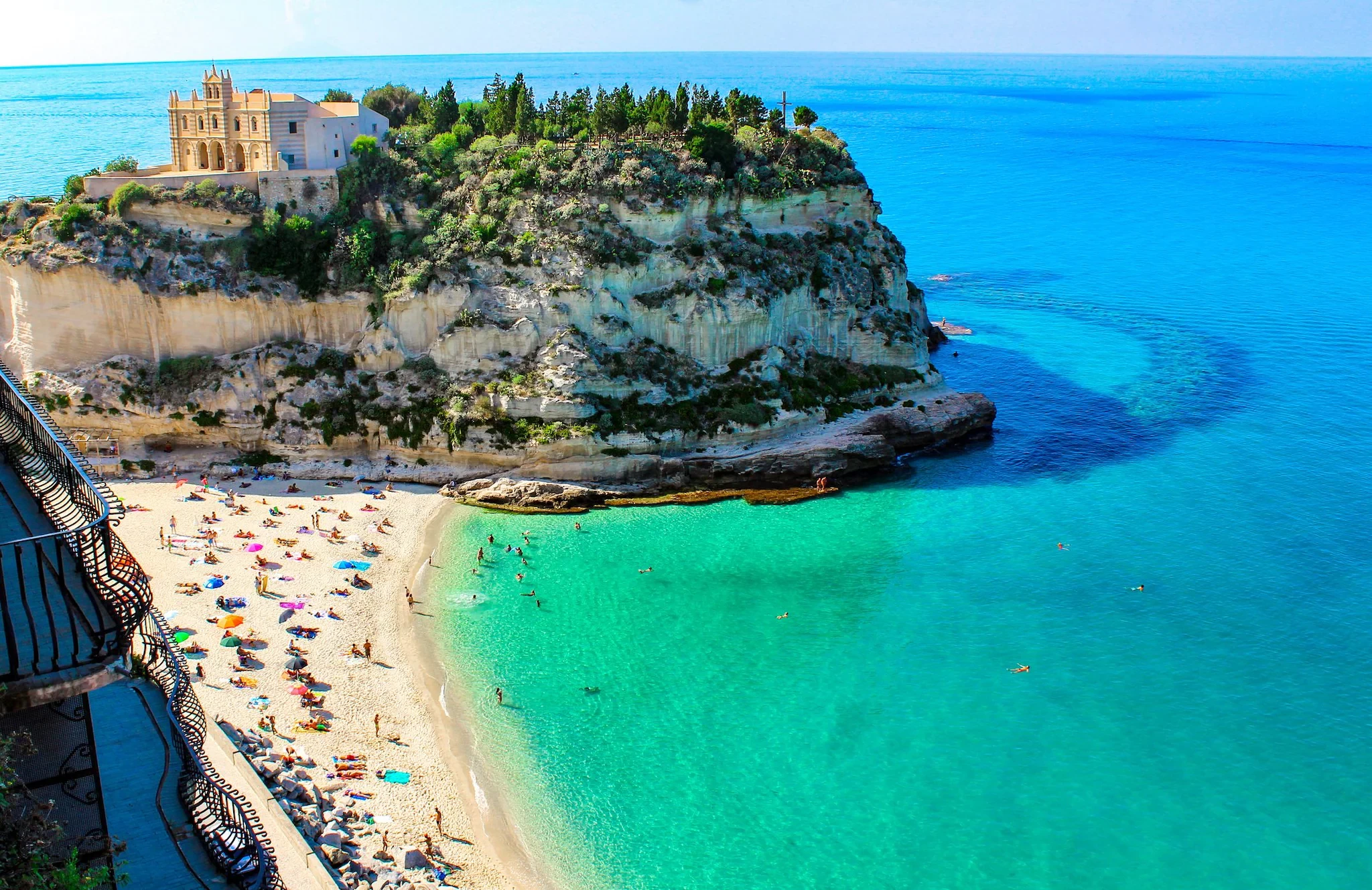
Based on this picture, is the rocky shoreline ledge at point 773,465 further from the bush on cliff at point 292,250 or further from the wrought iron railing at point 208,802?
the wrought iron railing at point 208,802

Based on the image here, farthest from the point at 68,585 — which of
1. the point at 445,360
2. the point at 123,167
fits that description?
the point at 123,167

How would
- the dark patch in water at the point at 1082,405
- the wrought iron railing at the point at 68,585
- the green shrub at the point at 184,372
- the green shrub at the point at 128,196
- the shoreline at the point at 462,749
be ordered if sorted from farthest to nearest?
1. the dark patch in water at the point at 1082,405
2. the green shrub at the point at 128,196
3. the green shrub at the point at 184,372
4. the shoreline at the point at 462,749
5. the wrought iron railing at the point at 68,585

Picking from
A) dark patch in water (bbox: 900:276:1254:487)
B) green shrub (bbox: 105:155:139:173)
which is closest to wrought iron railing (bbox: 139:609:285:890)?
dark patch in water (bbox: 900:276:1254:487)

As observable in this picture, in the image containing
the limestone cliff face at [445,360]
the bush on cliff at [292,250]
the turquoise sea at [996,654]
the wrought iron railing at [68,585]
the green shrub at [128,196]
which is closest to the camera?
the wrought iron railing at [68,585]

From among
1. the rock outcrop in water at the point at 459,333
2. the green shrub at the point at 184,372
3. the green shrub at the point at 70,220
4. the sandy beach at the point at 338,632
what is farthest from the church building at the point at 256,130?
the sandy beach at the point at 338,632

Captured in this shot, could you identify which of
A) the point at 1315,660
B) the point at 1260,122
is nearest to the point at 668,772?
the point at 1315,660

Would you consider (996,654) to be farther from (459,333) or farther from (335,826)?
(459,333)
